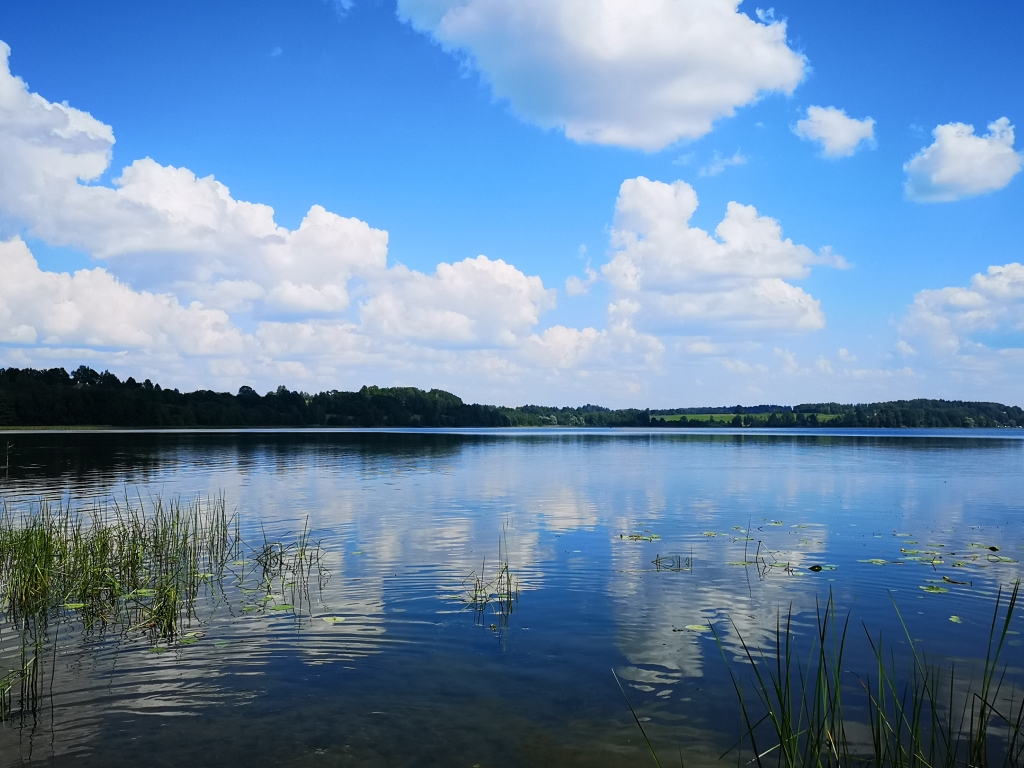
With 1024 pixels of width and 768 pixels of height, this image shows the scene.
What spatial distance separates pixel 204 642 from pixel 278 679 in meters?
2.52

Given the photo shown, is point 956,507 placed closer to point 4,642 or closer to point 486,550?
point 486,550

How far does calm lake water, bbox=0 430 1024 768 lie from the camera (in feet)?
29.6

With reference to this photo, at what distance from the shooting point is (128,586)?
53.9 feet

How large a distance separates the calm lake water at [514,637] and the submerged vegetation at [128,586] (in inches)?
16.1

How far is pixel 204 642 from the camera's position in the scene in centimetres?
1255

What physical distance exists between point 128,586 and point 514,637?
949cm

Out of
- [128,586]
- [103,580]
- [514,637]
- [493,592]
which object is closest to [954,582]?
[493,592]

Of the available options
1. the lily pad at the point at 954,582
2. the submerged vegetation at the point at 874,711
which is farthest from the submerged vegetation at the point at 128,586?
the lily pad at the point at 954,582

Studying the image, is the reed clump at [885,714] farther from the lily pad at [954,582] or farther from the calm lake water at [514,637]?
the lily pad at [954,582]

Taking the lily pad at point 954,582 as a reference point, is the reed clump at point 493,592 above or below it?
below

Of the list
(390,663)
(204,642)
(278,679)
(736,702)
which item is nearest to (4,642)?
(204,642)

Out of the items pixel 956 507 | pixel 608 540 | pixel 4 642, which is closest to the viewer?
pixel 4 642

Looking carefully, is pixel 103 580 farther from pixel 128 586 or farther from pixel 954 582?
pixel 954 582

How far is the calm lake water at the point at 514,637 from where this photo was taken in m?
9.01
